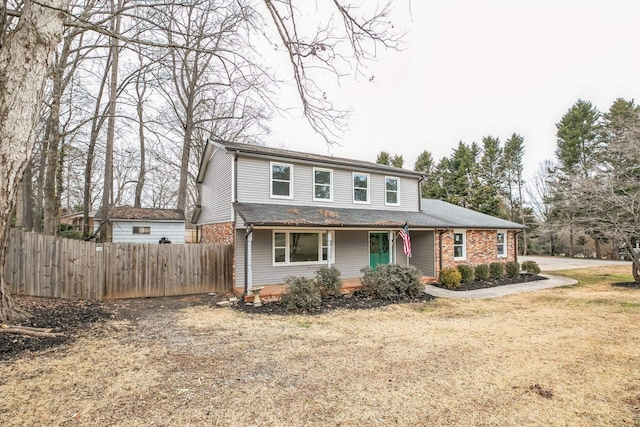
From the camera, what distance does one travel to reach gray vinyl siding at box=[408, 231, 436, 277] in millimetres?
13977

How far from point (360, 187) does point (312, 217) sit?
148 inches

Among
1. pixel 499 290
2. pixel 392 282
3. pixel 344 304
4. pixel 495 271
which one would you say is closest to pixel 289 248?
pixel 344 304

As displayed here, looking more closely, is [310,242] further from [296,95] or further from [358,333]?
[296,95]

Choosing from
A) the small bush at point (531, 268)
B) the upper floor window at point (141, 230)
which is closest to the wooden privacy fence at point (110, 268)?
the upper floor window at point (141, 230)

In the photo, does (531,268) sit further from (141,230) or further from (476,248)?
(141,230)

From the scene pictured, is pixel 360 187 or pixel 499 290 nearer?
pixel 499 290

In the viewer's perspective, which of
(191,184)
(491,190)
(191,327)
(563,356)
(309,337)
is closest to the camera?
(563,356)

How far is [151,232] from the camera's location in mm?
17312

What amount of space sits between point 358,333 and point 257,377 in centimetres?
281

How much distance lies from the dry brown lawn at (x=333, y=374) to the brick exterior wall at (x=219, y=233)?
4011 millimetres

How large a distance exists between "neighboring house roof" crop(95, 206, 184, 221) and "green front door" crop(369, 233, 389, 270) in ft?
37.8

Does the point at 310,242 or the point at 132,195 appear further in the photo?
the point at 132,195

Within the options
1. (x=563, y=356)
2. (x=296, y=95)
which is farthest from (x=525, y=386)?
(x=296, y=95)

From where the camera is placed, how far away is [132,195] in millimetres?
28594
